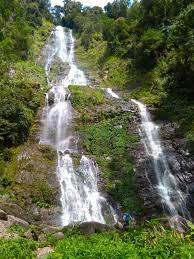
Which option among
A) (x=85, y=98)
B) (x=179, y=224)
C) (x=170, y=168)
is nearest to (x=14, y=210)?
(x=179, y=224)

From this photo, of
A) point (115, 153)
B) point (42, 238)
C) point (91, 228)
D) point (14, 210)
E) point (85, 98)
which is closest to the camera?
point (42, 238)

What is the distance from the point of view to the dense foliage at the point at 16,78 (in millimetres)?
23359

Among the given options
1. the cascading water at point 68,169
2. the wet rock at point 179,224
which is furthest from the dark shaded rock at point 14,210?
the wet rock at point 179,224

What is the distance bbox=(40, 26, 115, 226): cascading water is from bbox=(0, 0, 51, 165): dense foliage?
119 cm

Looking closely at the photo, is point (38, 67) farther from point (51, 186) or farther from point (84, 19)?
point (84, 19)

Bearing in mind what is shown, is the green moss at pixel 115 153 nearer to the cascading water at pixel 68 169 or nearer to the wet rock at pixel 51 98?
the cascading water at pixel 68 169

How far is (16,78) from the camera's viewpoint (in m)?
32.2

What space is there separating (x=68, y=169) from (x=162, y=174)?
501 cm

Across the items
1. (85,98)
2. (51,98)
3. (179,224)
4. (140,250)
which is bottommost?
(179,224)

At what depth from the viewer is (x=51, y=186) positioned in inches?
805

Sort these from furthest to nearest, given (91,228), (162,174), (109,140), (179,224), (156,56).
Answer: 1. (156,56)
2. (109,140)
3. (162,174)
4. (91,228)
5. (179,224)

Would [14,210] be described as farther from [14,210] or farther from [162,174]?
[162,174]

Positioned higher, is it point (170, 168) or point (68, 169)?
point (170, 168)

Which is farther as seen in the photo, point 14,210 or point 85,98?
point 85,98
